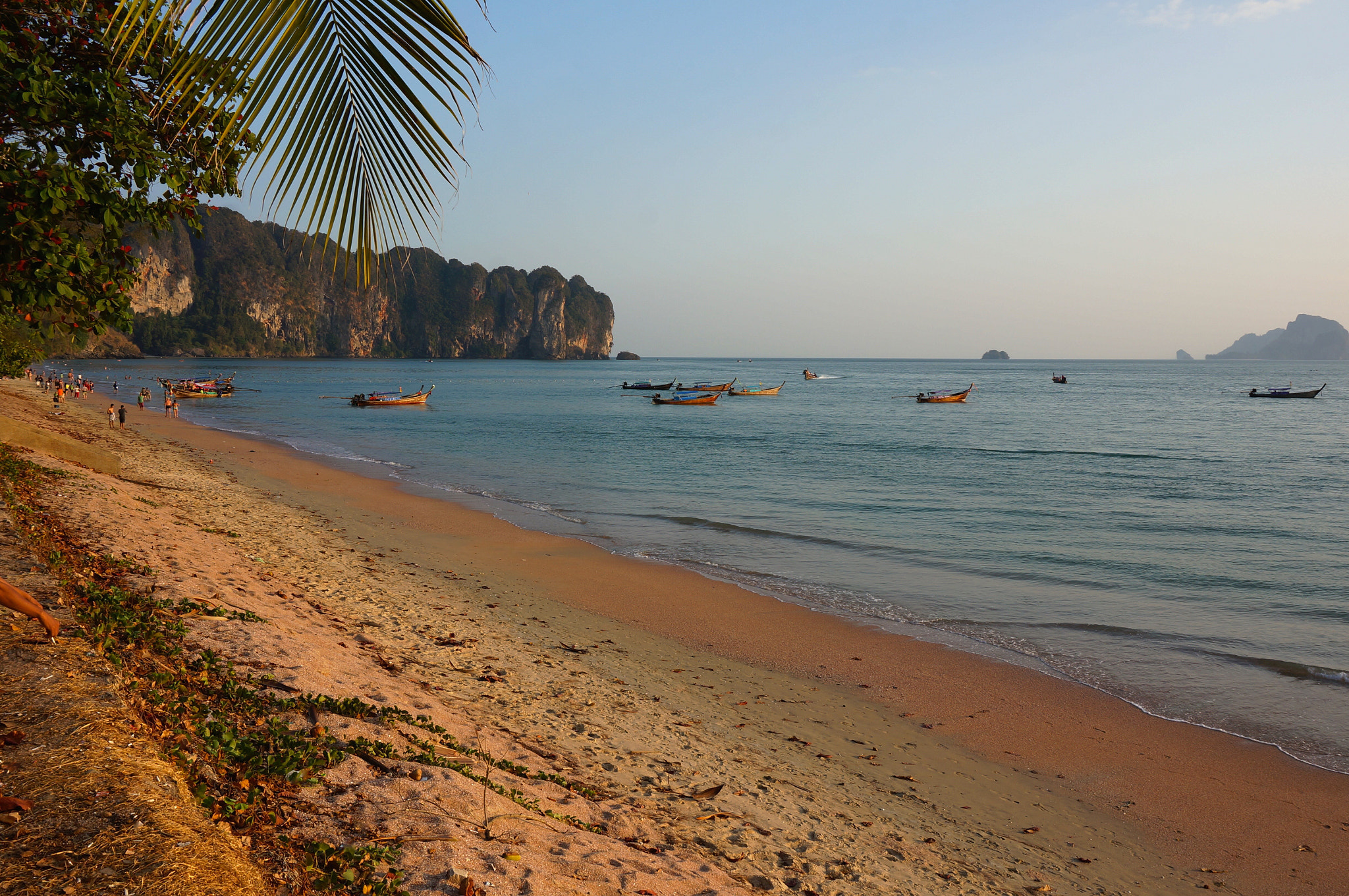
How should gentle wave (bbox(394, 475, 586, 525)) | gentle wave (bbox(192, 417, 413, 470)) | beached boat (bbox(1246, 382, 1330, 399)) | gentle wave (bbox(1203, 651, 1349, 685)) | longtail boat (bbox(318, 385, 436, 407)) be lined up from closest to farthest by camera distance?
1. gentle wave (bbox(1203, 651, 1349, 685))
2. gentle wave (bbox(394, 475, 586, 525))
3. gentle wave (bbox(192, 417, 413, 470))
4. longtail boat (bbox(318, 385, 436, 407))
5. beached boat (bbox(1246, 382, 1330, 399))

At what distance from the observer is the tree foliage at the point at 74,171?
3920 millimetres

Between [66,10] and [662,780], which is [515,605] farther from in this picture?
[66,10]

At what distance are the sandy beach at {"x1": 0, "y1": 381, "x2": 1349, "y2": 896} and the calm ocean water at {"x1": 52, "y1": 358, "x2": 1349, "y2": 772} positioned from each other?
4.38 ft

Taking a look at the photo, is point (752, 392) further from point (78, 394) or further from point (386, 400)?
point (78, 394)

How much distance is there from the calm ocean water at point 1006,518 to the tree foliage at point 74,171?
906 centimetres

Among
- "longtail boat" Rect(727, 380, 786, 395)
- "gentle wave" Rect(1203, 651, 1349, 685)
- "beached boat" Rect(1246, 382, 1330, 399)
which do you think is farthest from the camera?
"longtail boat" Rect(727, 380, 786, 395)

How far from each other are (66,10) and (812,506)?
680 inches

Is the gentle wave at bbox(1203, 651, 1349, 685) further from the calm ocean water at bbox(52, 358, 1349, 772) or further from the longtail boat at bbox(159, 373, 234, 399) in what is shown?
the longtail boat at bbox(159, 373, 234, 399)

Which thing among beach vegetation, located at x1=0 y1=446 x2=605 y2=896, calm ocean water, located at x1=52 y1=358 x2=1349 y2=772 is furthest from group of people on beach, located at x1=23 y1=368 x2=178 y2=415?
beach vegetation, located at x1=0 y1=446 x2=605 y2=896

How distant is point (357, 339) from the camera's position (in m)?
195

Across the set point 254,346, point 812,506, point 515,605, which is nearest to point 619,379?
point 254,346

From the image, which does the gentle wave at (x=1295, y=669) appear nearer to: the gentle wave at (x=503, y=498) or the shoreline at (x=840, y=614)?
the shoreline at (x=840, y=614)

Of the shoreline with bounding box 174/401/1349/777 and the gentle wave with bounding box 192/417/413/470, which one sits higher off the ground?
the gentle wave with bounding box 192/417/413/470

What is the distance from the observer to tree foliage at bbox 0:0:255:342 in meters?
3.92
